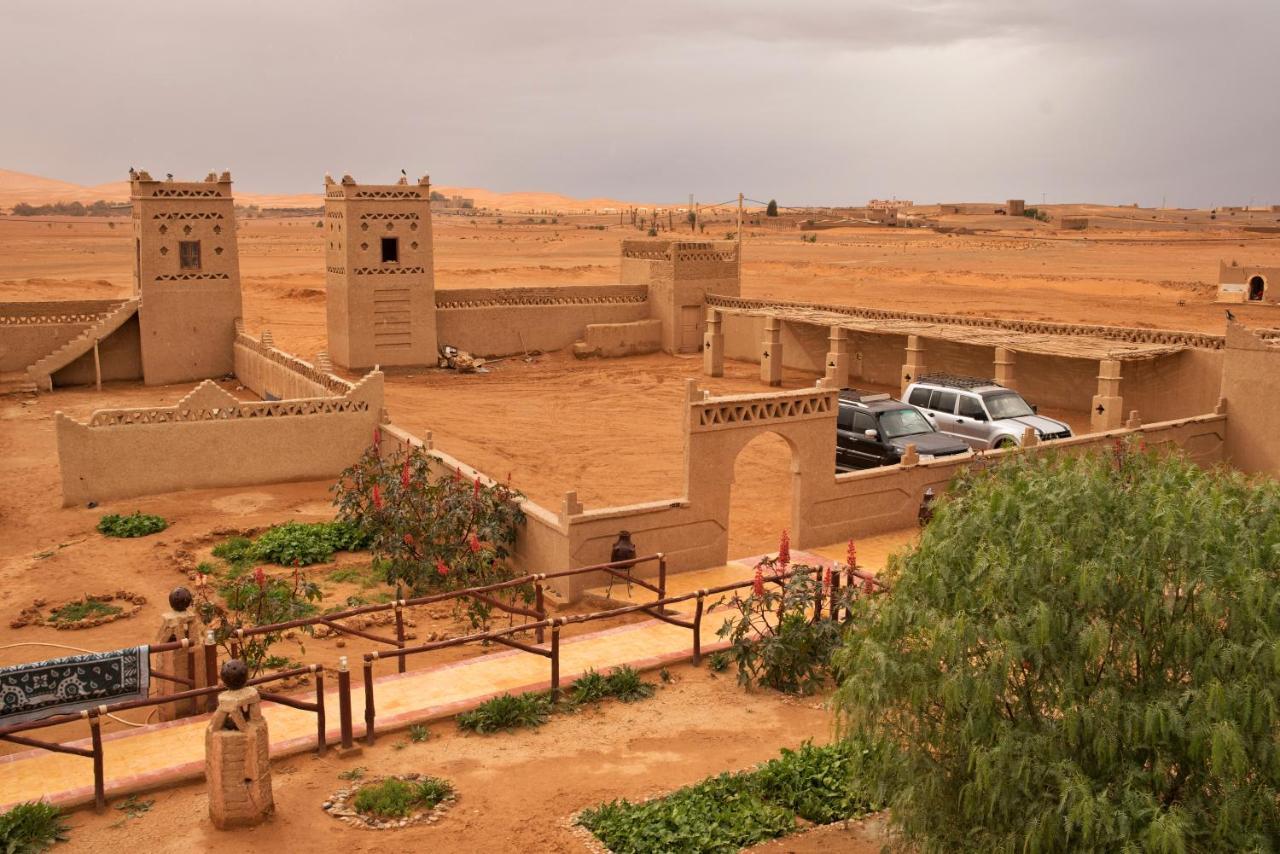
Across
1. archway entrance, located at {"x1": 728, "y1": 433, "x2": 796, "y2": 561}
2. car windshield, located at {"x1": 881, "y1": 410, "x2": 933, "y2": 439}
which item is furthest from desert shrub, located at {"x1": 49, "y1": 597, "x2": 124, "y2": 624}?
car windshield, located at {"x1": 881, "y1": 410, "x2": 933, "y2": 439}

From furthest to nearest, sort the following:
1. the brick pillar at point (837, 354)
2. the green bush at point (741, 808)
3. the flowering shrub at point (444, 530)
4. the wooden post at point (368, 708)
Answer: the brick pillar at point (837, 354) < the flowering shrub at point (444, 530) < the wooden post at point (368, 708) < the green bush at point (741, 808)

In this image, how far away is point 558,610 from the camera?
14.2 metres

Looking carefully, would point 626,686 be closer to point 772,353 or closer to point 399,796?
point 399,796

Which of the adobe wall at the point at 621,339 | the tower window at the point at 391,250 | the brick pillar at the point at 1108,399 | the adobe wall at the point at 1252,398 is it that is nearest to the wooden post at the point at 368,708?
the adobe wall at the point at 1252,398

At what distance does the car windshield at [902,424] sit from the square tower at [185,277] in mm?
17328

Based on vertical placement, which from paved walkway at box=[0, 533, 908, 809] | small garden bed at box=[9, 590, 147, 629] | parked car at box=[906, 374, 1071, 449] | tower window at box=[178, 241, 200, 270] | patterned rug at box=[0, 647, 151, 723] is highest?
tower window at box=[178, 241, 200, 270]

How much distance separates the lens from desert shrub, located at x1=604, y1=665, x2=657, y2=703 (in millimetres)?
10898

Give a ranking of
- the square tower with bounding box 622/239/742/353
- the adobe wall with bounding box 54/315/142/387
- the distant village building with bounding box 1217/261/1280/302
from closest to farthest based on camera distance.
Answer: the adobe wall with bounding box 54/315/142/387 → the square tower with bounding box 622/239/742/353 → the distant village building with bounding box 1217/261/1280/302

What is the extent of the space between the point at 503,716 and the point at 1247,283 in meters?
41.0

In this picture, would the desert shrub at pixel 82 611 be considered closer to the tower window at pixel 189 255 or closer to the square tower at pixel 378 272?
the tower window at pixel 189 255

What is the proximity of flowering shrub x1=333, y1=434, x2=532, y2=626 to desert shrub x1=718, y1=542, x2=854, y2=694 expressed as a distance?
11.4 ft

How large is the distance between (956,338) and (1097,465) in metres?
19.5

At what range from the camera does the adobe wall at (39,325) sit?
29.7 metres

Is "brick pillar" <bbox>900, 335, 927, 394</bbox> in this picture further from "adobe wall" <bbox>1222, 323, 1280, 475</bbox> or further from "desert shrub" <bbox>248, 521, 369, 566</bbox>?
"desert shrub" <bbox>248, 521, 369, 566</bbox>
